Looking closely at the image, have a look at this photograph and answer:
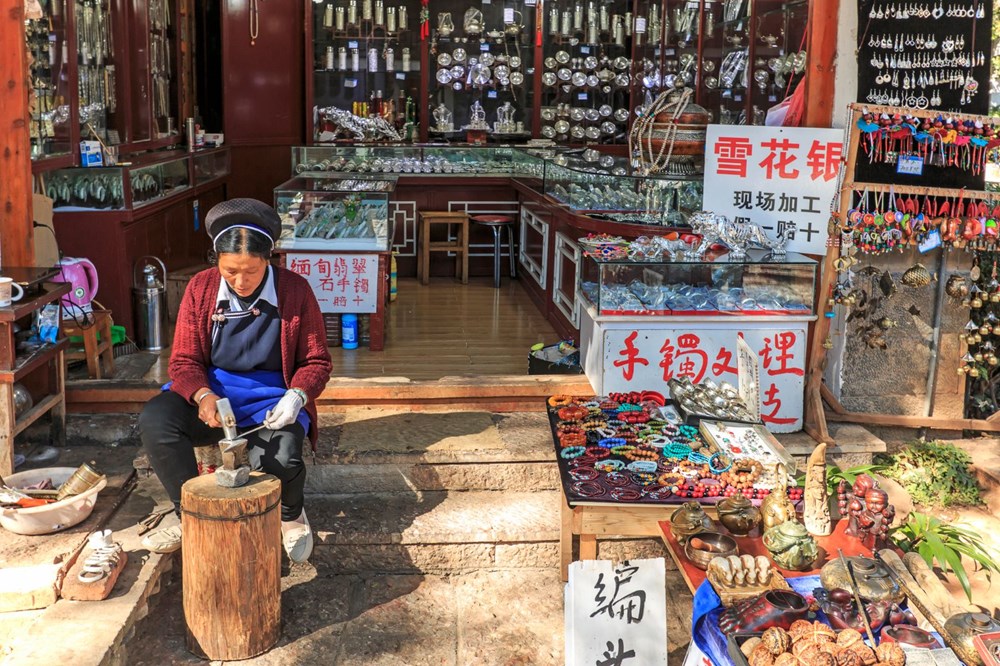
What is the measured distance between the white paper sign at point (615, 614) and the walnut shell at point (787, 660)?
0.72m

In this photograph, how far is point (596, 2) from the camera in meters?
10.5

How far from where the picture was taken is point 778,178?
4.89 meters

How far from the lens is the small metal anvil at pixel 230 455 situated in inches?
134

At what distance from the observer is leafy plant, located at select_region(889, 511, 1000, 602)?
136 inches

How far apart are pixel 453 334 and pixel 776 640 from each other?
4.68 meters

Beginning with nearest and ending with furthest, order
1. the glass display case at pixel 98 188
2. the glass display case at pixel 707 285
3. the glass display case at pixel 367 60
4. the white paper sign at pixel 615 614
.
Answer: the white paper sign at pixel 615 614 → the glass display case at pixel 707 285 → the glass display case at pixel 98 188 → the glass display case at pixel 367 60

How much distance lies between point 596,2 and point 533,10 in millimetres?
639

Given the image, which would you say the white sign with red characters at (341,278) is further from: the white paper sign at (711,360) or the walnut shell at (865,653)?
the walnut shell at (865,653)

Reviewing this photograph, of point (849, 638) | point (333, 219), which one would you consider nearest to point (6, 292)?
point (333, 219)

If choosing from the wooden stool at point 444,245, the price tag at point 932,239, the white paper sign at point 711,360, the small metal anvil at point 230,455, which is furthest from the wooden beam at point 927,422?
the wooden stool at point 444,245

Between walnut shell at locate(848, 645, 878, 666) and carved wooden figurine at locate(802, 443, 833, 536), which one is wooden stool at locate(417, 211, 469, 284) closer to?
carved wooden figurine at locate(802, 443, 833, 536)

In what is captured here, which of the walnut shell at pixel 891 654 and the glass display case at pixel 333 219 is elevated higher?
the glass display case at pixel 333 219

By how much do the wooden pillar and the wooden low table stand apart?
3.18m

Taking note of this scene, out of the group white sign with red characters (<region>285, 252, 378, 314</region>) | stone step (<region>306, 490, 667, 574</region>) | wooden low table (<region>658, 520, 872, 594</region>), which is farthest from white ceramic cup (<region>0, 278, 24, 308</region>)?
wooden low table (<region>658, 520, 872, 594</region>)
